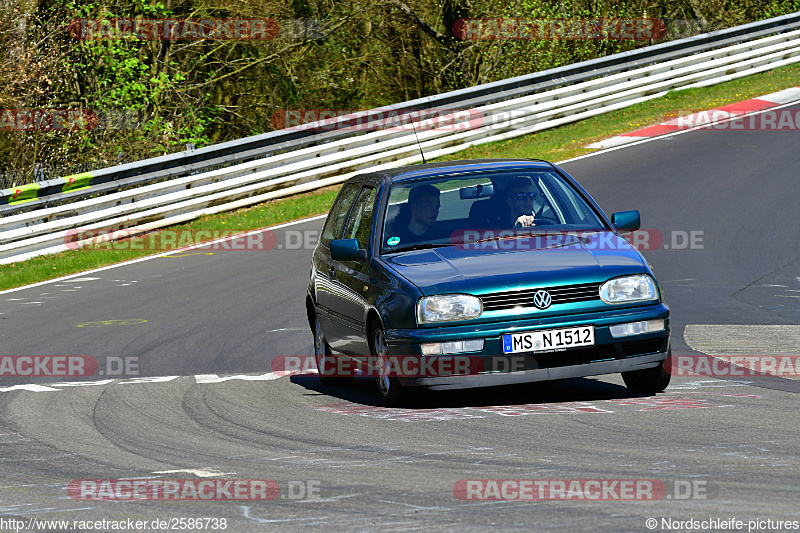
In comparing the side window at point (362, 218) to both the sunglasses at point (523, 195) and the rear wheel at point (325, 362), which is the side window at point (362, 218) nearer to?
the rear wheel at point (325, 362)

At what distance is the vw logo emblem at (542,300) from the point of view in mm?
7391

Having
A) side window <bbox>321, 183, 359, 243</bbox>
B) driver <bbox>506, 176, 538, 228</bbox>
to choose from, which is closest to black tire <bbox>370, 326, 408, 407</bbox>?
driver <bbox>506, 176, 538, 228</bbox>

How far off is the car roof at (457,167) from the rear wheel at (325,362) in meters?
1.41

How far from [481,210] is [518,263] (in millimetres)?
1009

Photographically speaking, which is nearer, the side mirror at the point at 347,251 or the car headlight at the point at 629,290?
the car headlight at the point at 629,290

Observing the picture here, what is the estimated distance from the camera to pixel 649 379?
7.82m

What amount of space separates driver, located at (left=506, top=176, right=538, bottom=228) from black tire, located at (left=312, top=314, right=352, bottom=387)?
1868 mm

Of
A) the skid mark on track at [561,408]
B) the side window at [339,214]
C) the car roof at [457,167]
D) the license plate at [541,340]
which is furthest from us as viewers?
the side window at [339,214]

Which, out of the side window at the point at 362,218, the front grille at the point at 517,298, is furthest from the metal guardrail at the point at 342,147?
the front grille at the point at 517,298

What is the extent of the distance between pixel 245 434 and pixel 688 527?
10.5 ft

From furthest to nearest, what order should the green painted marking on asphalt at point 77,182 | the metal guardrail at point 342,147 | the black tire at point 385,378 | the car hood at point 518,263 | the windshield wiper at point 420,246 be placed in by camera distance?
the green painted marking on asphalt at point 77,182 → the metal guardrail at point 342,147 → the windshield wiper at point 420,246 → the black tire at point 385,378 → the car hood at point 518,263

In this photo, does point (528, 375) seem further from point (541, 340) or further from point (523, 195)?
point (523, 195)

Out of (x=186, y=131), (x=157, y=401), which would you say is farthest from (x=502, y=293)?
(x=186, y=131)

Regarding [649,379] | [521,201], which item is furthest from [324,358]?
[649,379]
